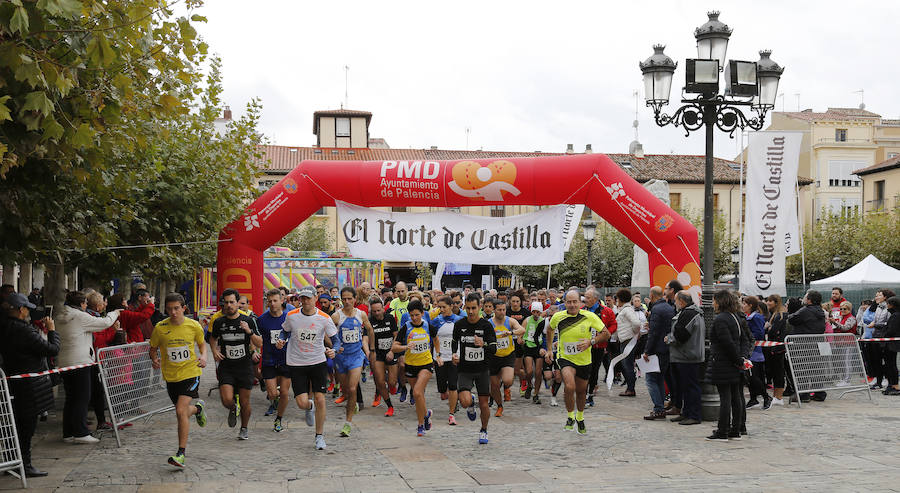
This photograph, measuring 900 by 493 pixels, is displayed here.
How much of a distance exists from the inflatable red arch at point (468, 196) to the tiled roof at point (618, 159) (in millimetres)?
42657

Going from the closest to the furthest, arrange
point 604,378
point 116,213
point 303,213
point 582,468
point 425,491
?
1. point 425,491
2. point 582,468
3. point 116,213
4. point 303,213
5. point 604,378

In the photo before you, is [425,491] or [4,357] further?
[4,357]

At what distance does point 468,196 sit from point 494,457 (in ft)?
19.9

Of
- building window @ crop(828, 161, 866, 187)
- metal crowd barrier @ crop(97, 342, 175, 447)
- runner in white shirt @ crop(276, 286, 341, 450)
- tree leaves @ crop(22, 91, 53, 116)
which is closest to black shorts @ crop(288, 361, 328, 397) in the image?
runner in white shirt @ crop(276, 286, 341, 450)

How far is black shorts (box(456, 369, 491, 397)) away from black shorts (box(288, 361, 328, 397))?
1613 millimetres

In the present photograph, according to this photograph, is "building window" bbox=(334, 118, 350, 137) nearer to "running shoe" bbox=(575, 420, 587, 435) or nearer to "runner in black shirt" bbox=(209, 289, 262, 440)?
"runner in black shirt" bbox=(209, 289, 262, 440)

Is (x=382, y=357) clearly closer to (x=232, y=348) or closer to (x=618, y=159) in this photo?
(x=232, y=348)

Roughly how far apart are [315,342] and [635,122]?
56.4m

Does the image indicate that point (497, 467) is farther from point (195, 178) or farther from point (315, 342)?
point (195, 178)

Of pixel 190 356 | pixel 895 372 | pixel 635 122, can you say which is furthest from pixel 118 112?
pixel 635 122

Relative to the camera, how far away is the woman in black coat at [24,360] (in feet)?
28.0

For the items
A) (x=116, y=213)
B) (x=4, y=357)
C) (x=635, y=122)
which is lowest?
(x=4, y=357)

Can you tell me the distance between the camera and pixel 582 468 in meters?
8.57

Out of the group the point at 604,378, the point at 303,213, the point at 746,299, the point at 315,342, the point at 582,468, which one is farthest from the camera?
the point at 604,378
